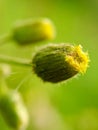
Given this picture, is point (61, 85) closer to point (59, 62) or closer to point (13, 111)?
point (13, 111)

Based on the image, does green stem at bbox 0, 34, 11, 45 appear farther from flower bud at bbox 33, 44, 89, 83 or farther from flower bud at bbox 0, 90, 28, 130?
flower bud at bbox 33, 44, 89, 83

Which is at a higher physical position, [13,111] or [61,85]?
[61,85]

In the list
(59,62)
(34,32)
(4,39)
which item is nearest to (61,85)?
(34,32)

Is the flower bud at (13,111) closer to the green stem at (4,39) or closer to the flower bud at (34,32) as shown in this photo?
the green stem at (4,39)

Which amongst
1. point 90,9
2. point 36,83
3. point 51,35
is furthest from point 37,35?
point 90,9

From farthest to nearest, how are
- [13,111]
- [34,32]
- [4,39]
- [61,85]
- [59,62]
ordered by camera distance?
[61,85] → [34,32] → [4,39] → [13,111] → [59,62]

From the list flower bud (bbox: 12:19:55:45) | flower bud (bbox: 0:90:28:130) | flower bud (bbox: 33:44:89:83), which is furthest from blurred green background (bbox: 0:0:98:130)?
flower bud (bbox: 33:44:89:83)
